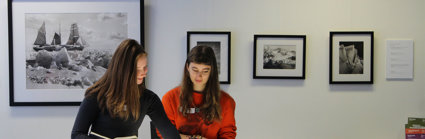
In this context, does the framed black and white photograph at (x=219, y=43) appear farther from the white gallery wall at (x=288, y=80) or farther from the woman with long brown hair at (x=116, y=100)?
the woman with long brown hair at (x=116, y=100)

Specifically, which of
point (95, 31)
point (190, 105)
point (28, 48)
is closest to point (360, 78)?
point (190, 105)

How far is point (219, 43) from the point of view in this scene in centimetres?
267

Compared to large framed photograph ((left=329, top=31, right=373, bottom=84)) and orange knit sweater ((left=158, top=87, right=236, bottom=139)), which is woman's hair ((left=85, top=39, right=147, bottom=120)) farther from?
large framed photograph ((left=329, top=31, right=373, bottom=84))

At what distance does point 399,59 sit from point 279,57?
0.97 meters

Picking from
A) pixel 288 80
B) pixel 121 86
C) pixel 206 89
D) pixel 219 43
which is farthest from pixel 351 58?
pixel 121 86

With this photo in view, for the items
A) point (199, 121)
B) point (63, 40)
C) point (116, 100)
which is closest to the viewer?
point (116, 100)

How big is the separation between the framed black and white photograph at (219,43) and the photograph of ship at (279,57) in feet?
1.00

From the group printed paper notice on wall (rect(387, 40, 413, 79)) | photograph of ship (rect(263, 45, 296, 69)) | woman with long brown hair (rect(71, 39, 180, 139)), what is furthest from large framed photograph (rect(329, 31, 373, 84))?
woman with long brown hair (rect(71, 39, 180, 139))

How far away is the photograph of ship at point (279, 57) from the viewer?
269 centimetres

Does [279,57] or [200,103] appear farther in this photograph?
→ [279,57]

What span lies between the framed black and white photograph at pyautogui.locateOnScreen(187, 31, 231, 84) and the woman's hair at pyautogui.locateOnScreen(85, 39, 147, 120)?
4.31ft

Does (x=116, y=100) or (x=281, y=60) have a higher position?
(x=281, y=60)

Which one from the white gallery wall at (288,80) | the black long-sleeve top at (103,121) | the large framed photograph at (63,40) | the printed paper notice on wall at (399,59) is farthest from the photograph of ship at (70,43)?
the printed paper notice on wall at (399,59)

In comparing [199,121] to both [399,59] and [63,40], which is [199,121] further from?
[399,59]
